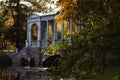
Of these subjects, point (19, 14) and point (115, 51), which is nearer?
point (115, 51)

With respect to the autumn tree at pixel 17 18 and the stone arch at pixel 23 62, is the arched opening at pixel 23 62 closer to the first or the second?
the stone arch at pixel 23 62

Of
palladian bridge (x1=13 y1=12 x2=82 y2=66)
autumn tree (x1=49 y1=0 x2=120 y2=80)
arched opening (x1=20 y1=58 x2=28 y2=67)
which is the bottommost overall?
arched opening (x1=20 y1=58 x2=28 y2=67)

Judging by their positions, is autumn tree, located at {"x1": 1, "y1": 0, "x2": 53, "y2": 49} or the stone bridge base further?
autumn tree, located at {"x1": 1, "y1": 0, "x2": 53, "y2": 49}

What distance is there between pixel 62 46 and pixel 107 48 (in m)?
1.24

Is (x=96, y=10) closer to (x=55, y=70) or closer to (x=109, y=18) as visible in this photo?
(x=109, y=18)

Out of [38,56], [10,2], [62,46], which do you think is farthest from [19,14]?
[62,46]

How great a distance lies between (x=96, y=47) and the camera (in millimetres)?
8633

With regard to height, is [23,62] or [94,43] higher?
[94,43]

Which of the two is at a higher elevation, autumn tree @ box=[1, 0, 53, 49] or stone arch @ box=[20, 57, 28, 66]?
autumn tree @ box=[1, 0, 53, 49]

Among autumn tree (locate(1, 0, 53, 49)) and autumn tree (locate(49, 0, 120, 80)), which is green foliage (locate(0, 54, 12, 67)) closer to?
autumn tree (locate(1, 0, 53, 49))

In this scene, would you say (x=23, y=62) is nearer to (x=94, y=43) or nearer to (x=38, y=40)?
(x=38, y=40)

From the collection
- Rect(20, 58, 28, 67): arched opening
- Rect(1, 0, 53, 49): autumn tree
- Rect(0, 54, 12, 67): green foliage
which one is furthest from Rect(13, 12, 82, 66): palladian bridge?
Rect(1, 0, 53, 49): autumn tree

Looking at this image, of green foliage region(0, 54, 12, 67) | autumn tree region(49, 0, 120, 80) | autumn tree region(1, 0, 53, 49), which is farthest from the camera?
autumn tree region(1, 0, 53, 49)

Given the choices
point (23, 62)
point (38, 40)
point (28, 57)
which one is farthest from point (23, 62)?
point (38, 40)
